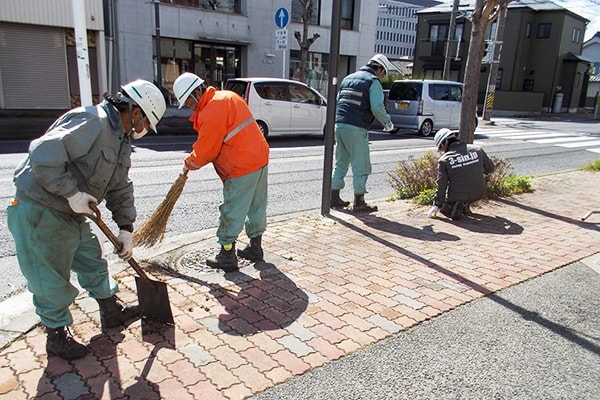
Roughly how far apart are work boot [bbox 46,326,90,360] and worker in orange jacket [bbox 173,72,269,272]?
1.44m

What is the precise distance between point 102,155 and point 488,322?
2619mm

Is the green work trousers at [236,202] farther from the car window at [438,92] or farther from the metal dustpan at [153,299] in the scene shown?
the car window at [438,92]

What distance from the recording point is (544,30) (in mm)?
36562

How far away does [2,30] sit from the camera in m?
15.2

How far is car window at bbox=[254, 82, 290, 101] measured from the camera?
12.3m

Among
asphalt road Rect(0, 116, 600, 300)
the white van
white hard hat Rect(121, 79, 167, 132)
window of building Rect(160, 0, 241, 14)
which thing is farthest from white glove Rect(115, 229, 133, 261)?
window of building Rect(160, 0, 241, 14)

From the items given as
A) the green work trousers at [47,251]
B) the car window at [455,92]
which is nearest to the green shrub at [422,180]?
the green work trousers at [47,251]

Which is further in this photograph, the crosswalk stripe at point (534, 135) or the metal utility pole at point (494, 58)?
the metal utility pole at point (494, 58)

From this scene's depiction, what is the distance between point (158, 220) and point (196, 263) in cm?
48

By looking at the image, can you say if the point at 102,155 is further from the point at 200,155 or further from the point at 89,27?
the point at 89,27

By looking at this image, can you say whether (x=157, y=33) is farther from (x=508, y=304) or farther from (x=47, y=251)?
(x=508, y=304)

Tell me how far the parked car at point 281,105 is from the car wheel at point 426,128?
3.84m

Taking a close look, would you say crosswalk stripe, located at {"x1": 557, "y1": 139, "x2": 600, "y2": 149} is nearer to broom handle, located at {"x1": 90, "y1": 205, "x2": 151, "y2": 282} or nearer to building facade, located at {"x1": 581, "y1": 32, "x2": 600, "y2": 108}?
broom handle, located at {"x1": 90, "y1": 205, "x2": 151, "y2": 282}

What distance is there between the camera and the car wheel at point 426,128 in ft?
51.8
